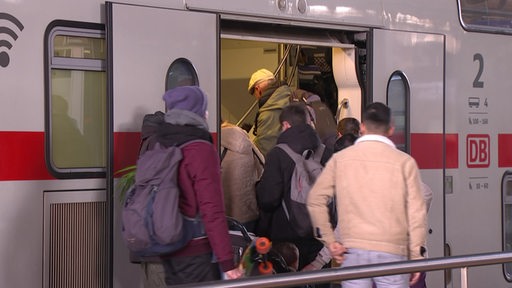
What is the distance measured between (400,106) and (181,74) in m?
2.04

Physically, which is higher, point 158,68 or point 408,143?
point 158,68

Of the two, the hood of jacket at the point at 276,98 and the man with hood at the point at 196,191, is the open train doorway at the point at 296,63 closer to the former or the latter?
the hood of jacket at the point at 276,98

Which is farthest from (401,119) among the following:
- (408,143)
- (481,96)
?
(481,96)

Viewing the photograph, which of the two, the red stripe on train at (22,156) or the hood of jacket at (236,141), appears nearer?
the red stripe on train at (22,156)

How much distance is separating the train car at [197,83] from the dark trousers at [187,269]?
644 mm

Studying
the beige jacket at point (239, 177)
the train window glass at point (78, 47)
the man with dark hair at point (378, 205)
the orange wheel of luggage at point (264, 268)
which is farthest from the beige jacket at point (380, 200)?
the train window glass at point (78, 47)

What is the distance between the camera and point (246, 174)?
6.30 metres

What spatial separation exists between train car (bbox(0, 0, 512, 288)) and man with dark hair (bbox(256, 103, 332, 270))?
433 mm

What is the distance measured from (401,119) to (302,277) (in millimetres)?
3322

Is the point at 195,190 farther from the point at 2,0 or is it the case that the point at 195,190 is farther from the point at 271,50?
the point at 271,50

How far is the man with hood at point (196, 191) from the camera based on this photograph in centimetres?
466

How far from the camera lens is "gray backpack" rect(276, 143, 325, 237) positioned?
589 cm

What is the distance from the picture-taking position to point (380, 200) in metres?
4.82

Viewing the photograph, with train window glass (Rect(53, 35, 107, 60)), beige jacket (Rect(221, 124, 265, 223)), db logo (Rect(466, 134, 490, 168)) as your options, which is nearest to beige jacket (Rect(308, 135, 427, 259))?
beige jacket (Rect(221, 124, 265, 223))
